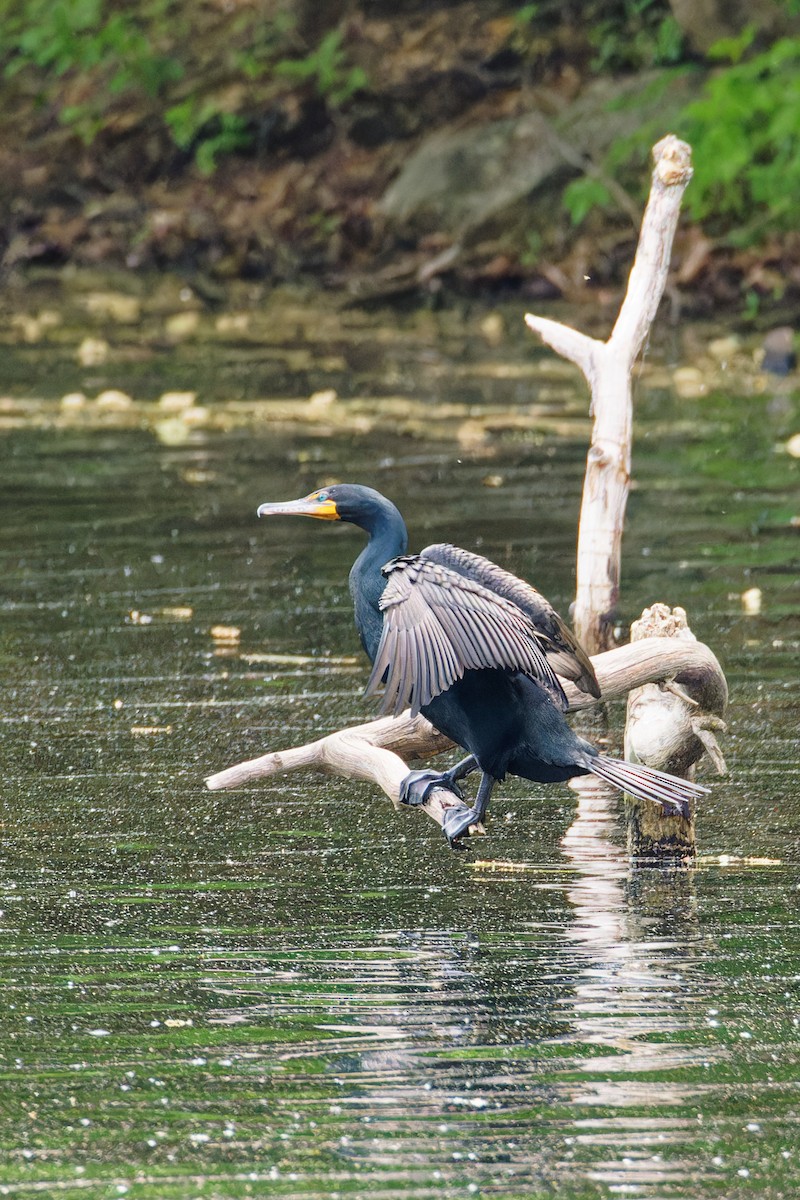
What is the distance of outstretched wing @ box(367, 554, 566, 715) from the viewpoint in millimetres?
5406

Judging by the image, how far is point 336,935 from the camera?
19.1 feet

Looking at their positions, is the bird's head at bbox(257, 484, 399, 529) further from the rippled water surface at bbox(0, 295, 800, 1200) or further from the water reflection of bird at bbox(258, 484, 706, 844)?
the rippled water surface at bbox(0, 295, 800, 1200)

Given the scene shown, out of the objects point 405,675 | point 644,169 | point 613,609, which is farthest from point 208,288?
point 405,675

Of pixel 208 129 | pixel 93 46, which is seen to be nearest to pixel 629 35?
pixel 208 129

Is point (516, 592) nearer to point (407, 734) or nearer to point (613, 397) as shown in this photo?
point (407, 734)

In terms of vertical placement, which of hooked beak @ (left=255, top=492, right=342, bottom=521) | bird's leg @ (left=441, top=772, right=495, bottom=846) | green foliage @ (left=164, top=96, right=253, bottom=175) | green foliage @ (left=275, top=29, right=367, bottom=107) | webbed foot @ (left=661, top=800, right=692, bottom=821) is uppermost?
green foliage @ (left=275, top=29, right=367, bottom=107)

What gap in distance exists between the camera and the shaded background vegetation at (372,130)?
69.0 feet

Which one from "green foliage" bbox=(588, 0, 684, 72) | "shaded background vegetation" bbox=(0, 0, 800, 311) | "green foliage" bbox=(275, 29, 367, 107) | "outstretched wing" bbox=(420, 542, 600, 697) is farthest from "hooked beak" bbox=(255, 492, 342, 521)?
"green foliage" bbox=(275, 29, 367, 107)

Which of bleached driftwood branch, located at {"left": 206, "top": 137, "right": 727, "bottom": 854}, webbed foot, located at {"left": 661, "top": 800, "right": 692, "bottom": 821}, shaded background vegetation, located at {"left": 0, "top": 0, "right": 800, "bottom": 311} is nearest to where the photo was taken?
bleached driftwood branch, located at {"left": 206, "top": 137, "right": 727, "bottom": 854}

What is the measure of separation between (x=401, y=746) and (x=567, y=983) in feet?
4.34

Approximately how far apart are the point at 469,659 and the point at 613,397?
8.54ft

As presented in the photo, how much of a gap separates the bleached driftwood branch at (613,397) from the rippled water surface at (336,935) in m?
0.71

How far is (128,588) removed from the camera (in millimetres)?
10570

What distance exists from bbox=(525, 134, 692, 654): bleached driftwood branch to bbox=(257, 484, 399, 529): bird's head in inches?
68.1
